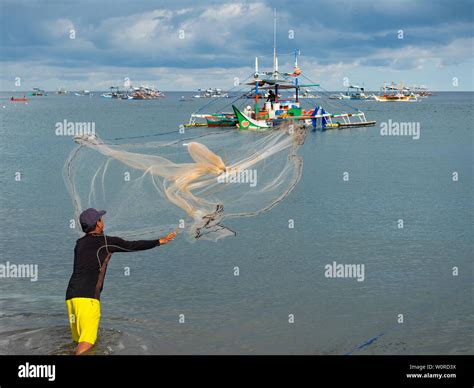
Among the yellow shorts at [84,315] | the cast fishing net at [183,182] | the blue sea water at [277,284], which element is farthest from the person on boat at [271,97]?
the yellow shorts at [84,315]

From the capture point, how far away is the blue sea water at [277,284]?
459 inches

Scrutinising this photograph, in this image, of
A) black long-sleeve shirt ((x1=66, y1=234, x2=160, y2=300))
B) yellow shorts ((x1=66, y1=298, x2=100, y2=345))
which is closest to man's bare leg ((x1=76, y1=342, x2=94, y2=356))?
yellow shorts ((x1=66, y1=298, x2=100, y2=345))

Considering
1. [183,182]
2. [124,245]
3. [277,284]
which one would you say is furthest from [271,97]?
[124,245]

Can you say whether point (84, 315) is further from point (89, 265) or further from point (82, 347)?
point (89, 265)

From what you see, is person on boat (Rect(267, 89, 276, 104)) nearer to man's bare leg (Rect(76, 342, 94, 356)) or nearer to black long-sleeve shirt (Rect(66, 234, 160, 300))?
man's bare leg (Rect(76, 342, 94, 356))

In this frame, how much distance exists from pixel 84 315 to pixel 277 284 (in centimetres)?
621

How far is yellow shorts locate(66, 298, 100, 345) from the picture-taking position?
9.36m

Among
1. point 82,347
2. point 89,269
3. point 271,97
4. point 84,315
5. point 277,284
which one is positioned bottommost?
point 82,347

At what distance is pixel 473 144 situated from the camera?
53.9 m

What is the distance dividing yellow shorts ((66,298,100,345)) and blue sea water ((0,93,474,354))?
4.49 feet

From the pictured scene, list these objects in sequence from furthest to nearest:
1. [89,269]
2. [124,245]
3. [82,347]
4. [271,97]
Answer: [271,97], [82,347], [124,245], [89,269]

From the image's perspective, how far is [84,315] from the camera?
9422 millimetres

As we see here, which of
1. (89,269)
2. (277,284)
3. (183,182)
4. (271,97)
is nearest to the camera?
(89,269)
